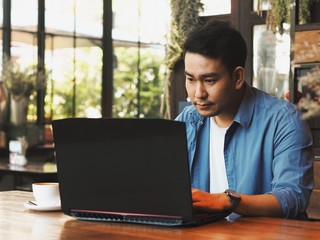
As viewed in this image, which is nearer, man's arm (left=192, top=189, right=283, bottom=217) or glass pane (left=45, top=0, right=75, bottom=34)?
man's arm (left=192, top=189, right=283, bottom=217)

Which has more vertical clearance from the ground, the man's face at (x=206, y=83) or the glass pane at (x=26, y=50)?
the glass pane at (x=26, y=50)

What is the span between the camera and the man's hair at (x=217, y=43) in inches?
93.6

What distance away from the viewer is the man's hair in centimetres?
238

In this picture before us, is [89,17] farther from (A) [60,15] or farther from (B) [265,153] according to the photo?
(B) [265,153]

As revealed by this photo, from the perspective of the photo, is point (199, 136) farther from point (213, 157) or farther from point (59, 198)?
point (59, 198)

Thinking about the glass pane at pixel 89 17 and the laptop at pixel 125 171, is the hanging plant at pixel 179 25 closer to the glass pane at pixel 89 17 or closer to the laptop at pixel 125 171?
the glass pane at pixel 89 17

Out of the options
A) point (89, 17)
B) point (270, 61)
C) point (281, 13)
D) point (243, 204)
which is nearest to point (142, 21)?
point (89, 17)

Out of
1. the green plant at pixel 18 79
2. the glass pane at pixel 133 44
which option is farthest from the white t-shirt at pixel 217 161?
the glass pane at pixel 133 44

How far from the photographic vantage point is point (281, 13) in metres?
5.18

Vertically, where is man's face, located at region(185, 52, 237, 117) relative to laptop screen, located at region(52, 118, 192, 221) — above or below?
above

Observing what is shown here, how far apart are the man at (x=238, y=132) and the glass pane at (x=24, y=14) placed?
5.59 m

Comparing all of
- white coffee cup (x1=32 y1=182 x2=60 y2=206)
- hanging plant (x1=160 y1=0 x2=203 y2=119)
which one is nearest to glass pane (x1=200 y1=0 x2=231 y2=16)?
hanging plant (x1=160 y1=0 x2=203 y2=119)

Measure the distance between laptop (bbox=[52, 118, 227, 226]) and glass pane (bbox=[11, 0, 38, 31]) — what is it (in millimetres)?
5912

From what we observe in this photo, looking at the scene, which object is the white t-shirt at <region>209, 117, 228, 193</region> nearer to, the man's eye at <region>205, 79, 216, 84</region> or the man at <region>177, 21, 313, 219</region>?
the man at <region>177, 21, 313, 219</region>
